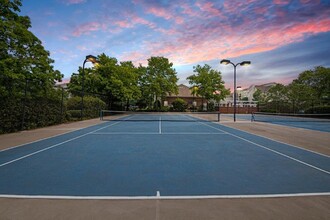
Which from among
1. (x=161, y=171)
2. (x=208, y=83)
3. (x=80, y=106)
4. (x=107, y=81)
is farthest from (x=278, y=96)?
(x=161, y=171)

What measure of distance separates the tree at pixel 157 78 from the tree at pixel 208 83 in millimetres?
5589

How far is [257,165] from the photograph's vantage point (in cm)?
561

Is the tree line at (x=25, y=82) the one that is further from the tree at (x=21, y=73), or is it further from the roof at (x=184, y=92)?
the roof at (x=184, y=92)

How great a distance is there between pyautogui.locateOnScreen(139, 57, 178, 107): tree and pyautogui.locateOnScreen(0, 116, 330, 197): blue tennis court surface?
39260 mm

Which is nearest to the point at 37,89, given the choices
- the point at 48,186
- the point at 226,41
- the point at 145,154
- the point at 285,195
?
the point at 145,154

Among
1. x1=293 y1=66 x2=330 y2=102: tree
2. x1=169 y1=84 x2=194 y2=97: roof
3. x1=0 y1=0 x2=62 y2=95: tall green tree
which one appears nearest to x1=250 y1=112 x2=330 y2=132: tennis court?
x1=293 y1=66 x2=330 y2=102: tree

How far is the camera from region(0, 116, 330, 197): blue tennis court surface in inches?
153

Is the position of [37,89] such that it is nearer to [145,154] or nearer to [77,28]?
[77,28]

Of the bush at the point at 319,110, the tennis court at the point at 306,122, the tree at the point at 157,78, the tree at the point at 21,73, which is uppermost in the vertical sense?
the tree at the point at 157,78

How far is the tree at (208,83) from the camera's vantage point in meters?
49.6

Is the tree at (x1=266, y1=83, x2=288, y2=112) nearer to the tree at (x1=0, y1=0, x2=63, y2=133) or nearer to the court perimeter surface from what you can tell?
the court perimeter surface

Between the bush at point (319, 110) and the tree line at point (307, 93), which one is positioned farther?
the tree line at point (307, 93)

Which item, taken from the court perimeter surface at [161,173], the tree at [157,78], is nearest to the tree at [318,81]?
the tree at [157,78]

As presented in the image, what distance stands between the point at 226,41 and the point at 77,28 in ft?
50.9
